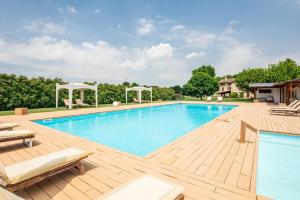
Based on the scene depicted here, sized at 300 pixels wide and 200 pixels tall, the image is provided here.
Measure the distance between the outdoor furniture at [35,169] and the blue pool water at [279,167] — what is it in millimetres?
3556

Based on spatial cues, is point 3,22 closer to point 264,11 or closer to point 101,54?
point 101,54

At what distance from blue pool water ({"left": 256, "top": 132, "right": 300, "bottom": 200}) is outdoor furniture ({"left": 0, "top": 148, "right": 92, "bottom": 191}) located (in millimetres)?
3556

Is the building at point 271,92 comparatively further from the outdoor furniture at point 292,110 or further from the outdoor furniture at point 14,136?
the outdoor furniture at point 14,136

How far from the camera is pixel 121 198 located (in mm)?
1939

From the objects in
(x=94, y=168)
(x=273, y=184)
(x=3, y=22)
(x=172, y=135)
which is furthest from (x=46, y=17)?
(x=273, y=184)

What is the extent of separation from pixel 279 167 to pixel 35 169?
213 inches

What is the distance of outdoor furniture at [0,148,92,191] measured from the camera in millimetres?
2260

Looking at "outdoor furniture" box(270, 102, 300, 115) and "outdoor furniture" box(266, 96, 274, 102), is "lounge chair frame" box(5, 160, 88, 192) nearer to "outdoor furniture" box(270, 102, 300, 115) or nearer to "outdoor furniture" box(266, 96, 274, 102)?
"outdoor furniture" box(270, 102, 300, 115)

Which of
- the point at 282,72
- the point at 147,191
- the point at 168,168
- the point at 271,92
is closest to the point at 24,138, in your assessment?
the point at 168,168

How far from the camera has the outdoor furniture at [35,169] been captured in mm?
2260

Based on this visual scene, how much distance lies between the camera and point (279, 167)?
4.29 meters

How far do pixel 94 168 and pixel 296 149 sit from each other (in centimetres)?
640

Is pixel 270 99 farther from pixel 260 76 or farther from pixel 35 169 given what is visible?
pixel 35 169

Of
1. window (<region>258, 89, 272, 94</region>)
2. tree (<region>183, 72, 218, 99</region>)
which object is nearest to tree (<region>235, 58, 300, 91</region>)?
window (<region>258, 89, 272, 94</region>)
